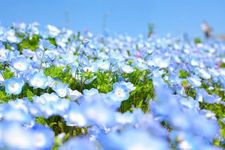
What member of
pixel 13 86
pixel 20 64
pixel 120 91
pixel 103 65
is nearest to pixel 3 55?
pixel 20 64

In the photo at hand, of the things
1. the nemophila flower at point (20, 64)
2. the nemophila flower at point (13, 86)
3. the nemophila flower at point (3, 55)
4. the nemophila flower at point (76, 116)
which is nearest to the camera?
the nemophila flower at point (76, 116)

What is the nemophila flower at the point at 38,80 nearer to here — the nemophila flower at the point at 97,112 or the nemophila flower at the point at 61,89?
the nemophila flower at the point at 61,89

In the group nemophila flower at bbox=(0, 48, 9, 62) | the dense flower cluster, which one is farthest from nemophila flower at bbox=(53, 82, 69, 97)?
nemophila flower at bbox=(0, 48, 9, 62)

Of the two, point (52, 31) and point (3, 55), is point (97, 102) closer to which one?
point (3, 55)

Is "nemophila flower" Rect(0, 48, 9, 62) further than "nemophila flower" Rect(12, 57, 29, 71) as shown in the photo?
Yes

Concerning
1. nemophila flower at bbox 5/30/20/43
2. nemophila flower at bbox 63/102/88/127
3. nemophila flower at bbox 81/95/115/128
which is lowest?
Result: nemophila flower at bbox 81/95/115/128

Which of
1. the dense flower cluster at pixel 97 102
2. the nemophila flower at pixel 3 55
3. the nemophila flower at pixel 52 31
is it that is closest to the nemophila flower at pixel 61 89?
the dense flower cluster at pixel 97 102

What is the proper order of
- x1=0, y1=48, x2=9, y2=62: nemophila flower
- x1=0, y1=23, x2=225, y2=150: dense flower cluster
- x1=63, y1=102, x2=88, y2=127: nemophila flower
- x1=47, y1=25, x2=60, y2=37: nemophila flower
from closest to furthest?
x1=0, y1=23, x2=225, y2=150: dense flower cluster, x1=63, y1=102, x2=88, y2=127: nemophila flower, x1=0, y1=48, x2=9, y2=62: nemophila flower, x1=47, y1=25, x2=60, y2=37: nemophila flower

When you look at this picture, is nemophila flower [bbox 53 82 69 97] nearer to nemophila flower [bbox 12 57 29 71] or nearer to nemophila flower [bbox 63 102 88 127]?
nemophila flower [bbox 12 57 29 71]
